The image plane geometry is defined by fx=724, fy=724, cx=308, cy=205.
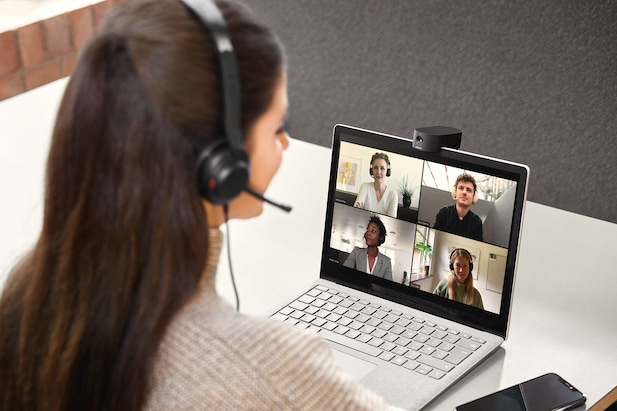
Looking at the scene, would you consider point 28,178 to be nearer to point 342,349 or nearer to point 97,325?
point 342,349

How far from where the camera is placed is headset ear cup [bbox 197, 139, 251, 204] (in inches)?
19.5

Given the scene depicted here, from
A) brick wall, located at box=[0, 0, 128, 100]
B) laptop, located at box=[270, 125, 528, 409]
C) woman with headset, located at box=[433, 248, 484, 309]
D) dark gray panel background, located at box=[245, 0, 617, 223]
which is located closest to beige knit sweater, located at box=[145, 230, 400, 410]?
laptop, located at box=[270, 125, 528, 409]

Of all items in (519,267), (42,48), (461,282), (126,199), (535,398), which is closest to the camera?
(126,199)

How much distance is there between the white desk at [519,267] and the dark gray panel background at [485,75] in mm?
268

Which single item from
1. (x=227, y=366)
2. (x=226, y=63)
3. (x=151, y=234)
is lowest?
(x=227, y=366)

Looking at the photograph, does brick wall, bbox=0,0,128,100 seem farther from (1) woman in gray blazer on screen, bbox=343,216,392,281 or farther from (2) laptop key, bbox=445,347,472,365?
(2) laptop key, bbox=445,347,472,365

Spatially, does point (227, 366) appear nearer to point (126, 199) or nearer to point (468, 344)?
point (126, 199)

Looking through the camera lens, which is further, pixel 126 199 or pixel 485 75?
pixel 485 75

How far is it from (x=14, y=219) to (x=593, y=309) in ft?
2.84

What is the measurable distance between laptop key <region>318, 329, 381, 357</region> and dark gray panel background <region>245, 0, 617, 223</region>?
2.44ft

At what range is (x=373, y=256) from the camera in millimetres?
947

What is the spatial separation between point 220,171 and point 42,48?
182 centimetres

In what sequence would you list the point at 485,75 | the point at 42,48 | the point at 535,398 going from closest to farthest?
the point at 535,398 → the point at 485,75 → the point at 42,48

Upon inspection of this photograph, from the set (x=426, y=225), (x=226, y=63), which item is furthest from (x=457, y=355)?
(x=226, y=63)
